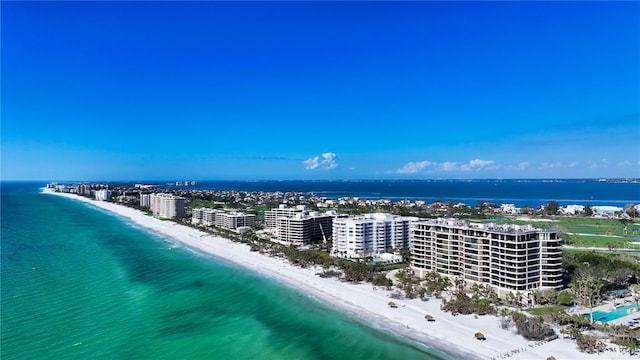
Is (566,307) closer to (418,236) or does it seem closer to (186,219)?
(418,236)

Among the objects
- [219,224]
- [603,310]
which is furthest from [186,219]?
[603,310]

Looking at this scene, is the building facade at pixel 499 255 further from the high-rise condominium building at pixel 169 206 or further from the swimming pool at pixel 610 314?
the high-rise condominium building at pixel 169 206

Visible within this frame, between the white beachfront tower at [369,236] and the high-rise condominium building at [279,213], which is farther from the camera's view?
the high-rise condominium building at [279,213]

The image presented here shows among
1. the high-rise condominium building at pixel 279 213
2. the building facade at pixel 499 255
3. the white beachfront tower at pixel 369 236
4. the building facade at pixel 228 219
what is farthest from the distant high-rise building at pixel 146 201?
the building facade at pixel 499 255

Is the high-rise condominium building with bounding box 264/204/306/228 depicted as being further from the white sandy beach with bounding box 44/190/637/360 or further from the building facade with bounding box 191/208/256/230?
the white sandy beach with bounding box 44/190/637/360

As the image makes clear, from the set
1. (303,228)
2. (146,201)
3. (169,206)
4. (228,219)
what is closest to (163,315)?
(303,228)
